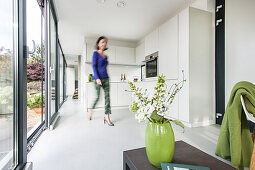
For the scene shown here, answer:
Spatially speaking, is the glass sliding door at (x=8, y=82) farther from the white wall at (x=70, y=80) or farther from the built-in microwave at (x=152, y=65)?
the white wall at (x=70, y=80)

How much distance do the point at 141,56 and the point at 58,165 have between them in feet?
10.7

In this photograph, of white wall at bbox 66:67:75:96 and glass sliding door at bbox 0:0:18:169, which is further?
white wall at bbox 66:67:75:96

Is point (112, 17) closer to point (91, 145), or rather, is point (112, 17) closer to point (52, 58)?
point (52, 58)

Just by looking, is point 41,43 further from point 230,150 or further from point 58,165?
point 230,150

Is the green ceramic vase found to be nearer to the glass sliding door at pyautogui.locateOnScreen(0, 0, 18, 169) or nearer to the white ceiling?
the glass sliding door at pyautogui.locateOnScreen(0, 0, 18, 169)

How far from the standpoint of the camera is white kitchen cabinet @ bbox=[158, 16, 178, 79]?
2273mm

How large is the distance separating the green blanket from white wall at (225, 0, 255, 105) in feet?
3.52

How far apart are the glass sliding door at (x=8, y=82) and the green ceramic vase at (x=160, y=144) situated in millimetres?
→ 919

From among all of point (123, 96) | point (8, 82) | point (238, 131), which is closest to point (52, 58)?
point (8, 82)

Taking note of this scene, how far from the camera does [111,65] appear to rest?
4020 mm

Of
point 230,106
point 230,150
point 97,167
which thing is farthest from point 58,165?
point 230,106

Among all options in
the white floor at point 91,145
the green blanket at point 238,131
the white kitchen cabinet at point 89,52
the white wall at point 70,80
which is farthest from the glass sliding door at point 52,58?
the white wall at point 70,80

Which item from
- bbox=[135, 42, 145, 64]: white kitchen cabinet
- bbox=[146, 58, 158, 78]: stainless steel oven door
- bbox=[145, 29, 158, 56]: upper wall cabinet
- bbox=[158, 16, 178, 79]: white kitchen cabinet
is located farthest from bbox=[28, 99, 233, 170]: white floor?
bbox=[135, 42, 145, 64]: white kitchen cabinet

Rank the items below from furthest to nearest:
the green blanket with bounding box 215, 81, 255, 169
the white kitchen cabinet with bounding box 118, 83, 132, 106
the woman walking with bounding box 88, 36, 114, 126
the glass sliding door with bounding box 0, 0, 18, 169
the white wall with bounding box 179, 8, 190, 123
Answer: the white kitchen cabinet with bounding box 118, 83, 132, 106 → the woman walking with bounding box 88, 36, 114, 126 → the white wall with bounding box 179, 8, 190, 123 → the green blanket with bounding box 215, 81, 255, 169 → the glass sliding door with bounding box 0, 0, 18, 169
